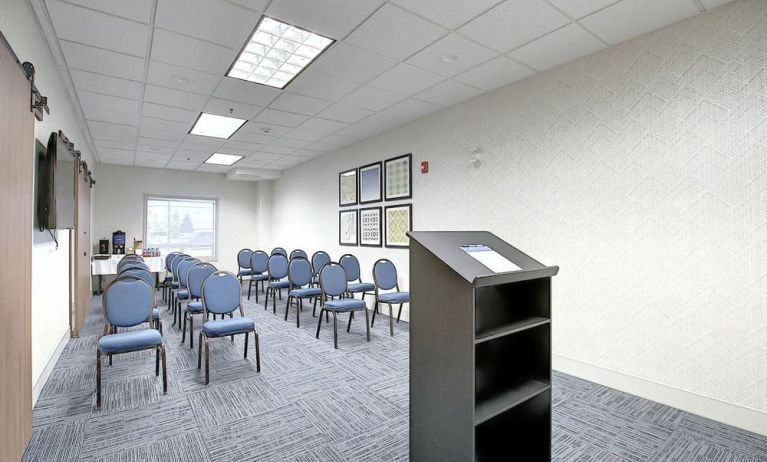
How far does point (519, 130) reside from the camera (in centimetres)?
398

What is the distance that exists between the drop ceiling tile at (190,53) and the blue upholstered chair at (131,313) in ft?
6.46

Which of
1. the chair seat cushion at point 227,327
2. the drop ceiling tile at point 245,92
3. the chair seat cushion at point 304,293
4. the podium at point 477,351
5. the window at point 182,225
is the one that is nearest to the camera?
the podium at point 477,351

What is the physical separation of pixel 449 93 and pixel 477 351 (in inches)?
127

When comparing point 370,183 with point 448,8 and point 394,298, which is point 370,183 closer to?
point 394,298

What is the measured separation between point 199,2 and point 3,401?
253 cm

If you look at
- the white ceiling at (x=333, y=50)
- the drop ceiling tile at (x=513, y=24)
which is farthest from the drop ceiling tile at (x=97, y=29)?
the drop ceiling tile at (x=513, y=24)

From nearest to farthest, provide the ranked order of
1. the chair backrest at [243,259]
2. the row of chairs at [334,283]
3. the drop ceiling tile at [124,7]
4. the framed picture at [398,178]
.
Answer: the drop ceiling tile at [124,7]
the row of chairs at [334,283]
the framed picture at [398,178]
the chair backrest at [243,259]

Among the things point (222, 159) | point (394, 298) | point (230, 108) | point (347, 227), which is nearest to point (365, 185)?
point (347, 227)

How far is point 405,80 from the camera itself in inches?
155

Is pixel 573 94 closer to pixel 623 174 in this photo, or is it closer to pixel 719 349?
pixel 623 174

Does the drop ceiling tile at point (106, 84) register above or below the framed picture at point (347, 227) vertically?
above

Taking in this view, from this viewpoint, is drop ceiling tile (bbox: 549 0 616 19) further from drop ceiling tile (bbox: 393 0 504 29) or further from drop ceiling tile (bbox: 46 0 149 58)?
drop ceiling tile (bbox: 46 0 149 58)

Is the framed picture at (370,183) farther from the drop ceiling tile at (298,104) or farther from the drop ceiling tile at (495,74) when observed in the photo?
the drop ceiling tile at (495,74)

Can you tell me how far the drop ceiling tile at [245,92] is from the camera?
3984mm
